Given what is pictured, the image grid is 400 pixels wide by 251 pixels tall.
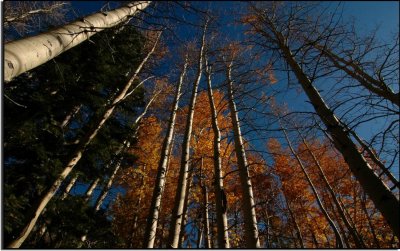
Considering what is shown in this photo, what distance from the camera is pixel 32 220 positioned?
474 centimetres

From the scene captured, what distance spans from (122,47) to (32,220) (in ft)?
19.2

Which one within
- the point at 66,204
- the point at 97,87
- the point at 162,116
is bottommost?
the point at 66,204

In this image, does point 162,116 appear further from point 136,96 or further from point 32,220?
point 32,220

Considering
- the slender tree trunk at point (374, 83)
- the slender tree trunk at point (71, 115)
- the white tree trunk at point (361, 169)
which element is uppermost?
the slender tree trunk at point (71, 115)

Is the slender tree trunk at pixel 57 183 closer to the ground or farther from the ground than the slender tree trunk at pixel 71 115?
closer to the ground

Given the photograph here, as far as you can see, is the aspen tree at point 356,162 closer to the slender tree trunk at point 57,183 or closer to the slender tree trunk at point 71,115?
the slender tree trunk at point 57,183

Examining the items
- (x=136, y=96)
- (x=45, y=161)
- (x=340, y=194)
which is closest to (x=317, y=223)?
Answer: (x=340, y=194)

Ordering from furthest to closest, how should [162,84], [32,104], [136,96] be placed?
[162,84], [136,96], [32,104]

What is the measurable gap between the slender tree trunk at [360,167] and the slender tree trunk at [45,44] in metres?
2.42

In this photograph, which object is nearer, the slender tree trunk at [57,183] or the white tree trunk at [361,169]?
the white tree trunk at [361,169]

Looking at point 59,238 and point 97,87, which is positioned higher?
point 97,87

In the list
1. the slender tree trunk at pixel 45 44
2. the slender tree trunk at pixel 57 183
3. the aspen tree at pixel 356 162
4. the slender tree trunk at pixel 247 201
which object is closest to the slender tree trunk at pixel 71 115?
the slender tree trunk at pixel 57 183

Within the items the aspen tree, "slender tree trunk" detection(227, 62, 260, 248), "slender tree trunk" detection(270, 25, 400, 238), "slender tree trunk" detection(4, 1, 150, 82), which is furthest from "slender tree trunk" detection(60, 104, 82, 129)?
"slender tree trunk" detection(270, 25, 400, 238)

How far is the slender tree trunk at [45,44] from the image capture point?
182 cm
